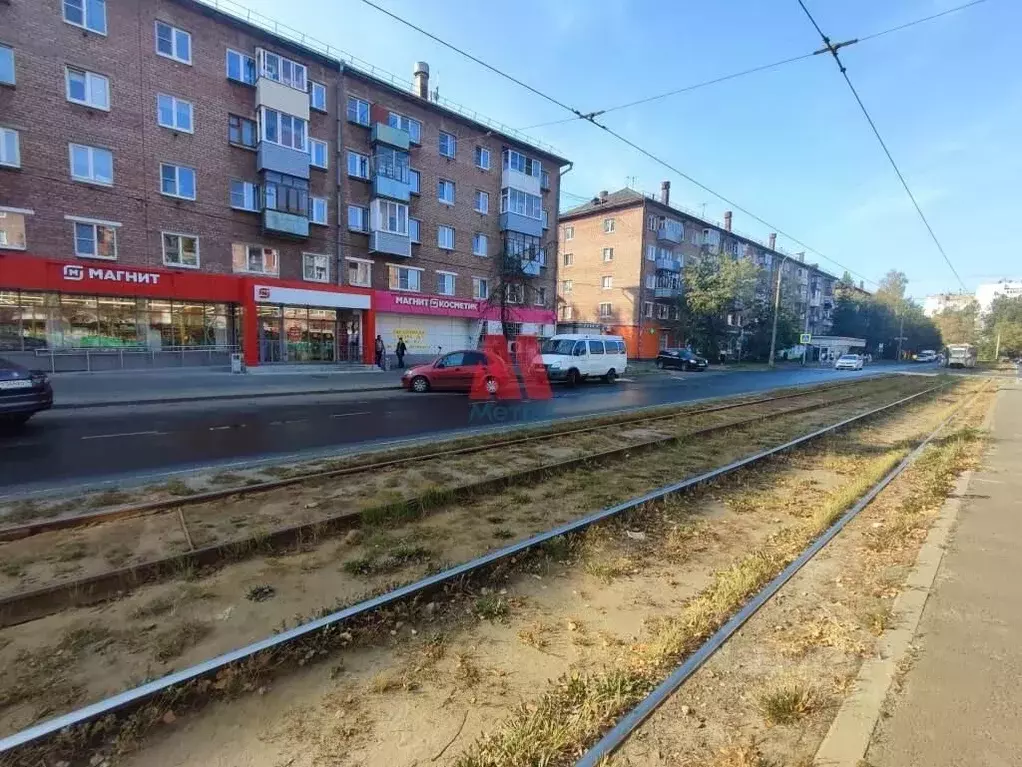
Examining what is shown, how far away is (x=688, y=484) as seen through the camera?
6.60 m

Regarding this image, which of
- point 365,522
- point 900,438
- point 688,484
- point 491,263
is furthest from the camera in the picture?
point 491,263

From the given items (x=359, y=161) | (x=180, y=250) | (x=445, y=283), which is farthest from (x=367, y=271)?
(x=180, y=250)

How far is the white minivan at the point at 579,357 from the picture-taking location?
70.7ft

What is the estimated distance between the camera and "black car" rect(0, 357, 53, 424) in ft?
29.9

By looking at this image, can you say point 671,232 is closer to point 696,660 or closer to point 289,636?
point 696,660

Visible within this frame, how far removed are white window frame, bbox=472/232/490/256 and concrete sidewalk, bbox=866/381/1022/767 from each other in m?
31.0

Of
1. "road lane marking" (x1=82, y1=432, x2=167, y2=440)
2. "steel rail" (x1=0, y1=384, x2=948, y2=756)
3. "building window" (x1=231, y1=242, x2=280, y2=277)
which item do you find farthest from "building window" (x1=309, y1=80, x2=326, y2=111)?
"steel rail" (x1=0, y1=384, x2=948, y2=756)

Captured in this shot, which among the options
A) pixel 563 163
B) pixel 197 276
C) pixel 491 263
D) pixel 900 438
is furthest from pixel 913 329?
pixel 197 276

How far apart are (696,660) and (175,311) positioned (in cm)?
2555

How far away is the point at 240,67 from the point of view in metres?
23.7

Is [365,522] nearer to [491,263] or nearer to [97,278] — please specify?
[97,278]

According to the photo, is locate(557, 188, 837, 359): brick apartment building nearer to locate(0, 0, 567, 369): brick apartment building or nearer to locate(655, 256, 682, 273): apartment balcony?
locate(655, 256, 682, 273): apartment balcony

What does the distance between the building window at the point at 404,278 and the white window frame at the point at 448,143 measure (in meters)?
7.61

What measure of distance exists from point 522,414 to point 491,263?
2221cm
